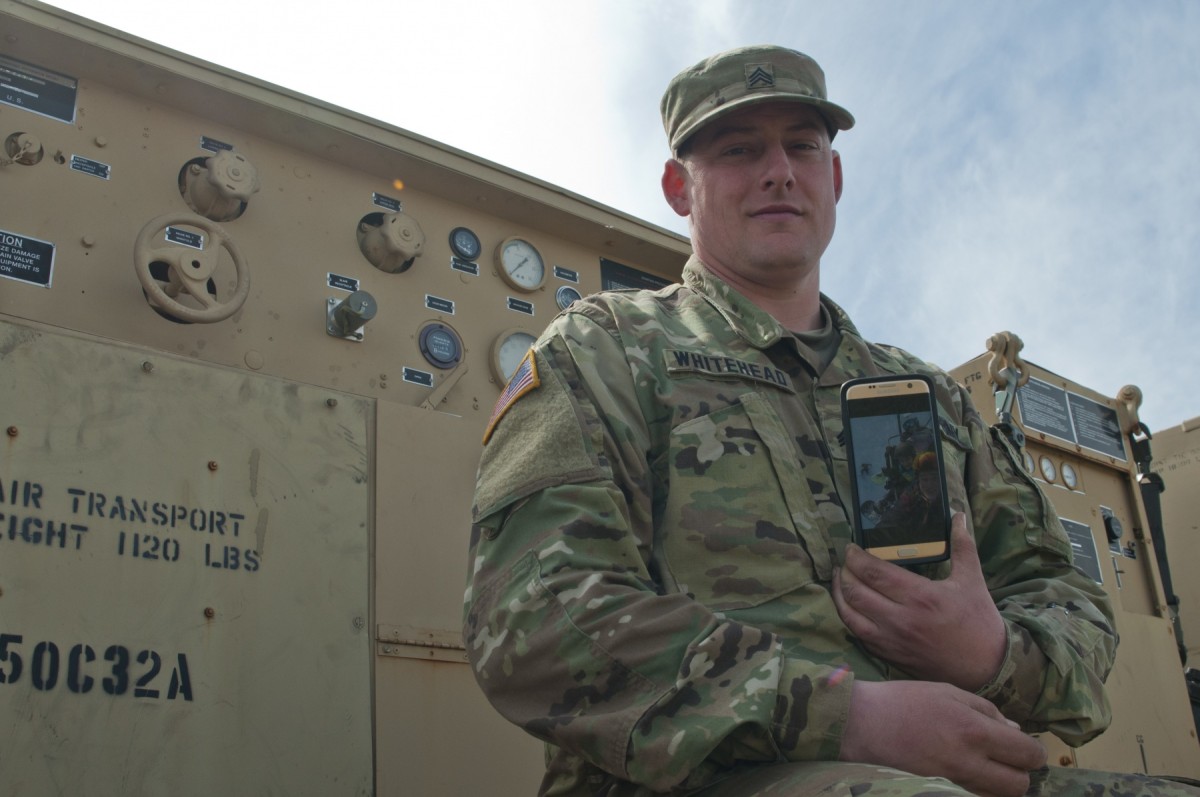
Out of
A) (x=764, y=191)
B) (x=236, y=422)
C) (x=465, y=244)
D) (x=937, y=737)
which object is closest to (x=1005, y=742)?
(x=937, y=737)

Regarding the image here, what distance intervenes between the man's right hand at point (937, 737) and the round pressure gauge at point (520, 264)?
2456 millimetres

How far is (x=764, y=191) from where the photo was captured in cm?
210

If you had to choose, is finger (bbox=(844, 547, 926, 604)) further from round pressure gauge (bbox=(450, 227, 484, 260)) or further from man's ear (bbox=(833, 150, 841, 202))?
round pressure gauge (bbox=(450, 227, 484, 260))

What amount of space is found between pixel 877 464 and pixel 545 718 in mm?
627

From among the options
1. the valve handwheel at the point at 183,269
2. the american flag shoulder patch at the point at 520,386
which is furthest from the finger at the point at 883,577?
the valve handwheel at the point at 183,269

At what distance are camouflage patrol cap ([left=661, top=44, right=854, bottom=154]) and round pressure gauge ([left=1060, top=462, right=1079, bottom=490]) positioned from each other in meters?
3.24

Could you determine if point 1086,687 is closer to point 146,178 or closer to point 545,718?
point 545,718

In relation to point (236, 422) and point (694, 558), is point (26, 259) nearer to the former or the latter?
point (236, 422)

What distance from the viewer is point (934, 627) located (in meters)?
1.67

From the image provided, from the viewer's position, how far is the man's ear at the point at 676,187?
2252 mm

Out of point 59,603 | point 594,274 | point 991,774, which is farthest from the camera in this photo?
point 594,274

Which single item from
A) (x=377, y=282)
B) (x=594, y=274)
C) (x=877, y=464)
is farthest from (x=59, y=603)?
(x=594, y=274)

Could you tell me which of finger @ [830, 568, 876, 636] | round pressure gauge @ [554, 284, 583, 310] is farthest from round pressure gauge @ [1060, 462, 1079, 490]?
finger @ [830, 568, 876, 636]

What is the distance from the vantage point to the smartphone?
175cm
